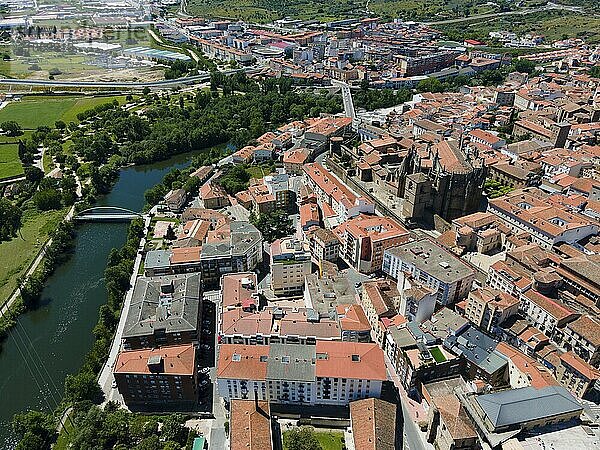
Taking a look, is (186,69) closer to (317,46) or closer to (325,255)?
(317,46)

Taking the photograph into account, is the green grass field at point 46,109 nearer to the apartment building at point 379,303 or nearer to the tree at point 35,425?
the tree at point 35,425

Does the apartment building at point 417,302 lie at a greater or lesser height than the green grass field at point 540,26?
lesser

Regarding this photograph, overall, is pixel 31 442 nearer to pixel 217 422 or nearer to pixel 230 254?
pixel 217 422

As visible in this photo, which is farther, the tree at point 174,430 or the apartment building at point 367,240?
the apartment building at point 367,240

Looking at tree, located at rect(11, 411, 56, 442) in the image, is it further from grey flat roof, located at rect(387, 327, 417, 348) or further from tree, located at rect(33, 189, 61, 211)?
tree, located at rect(33, 189, 61, 211)

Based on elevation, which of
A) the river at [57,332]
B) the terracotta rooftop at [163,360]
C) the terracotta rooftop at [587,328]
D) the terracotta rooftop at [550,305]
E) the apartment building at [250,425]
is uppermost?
the terracotta rooftop at [550,305]

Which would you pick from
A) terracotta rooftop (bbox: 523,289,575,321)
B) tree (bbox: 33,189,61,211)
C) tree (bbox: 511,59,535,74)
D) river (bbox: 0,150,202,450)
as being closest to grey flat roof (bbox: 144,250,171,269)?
river (bbox: 0,150,202,450)

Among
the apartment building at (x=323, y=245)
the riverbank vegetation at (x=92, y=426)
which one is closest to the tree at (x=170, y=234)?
the apartment building at (x=323, y=245)
